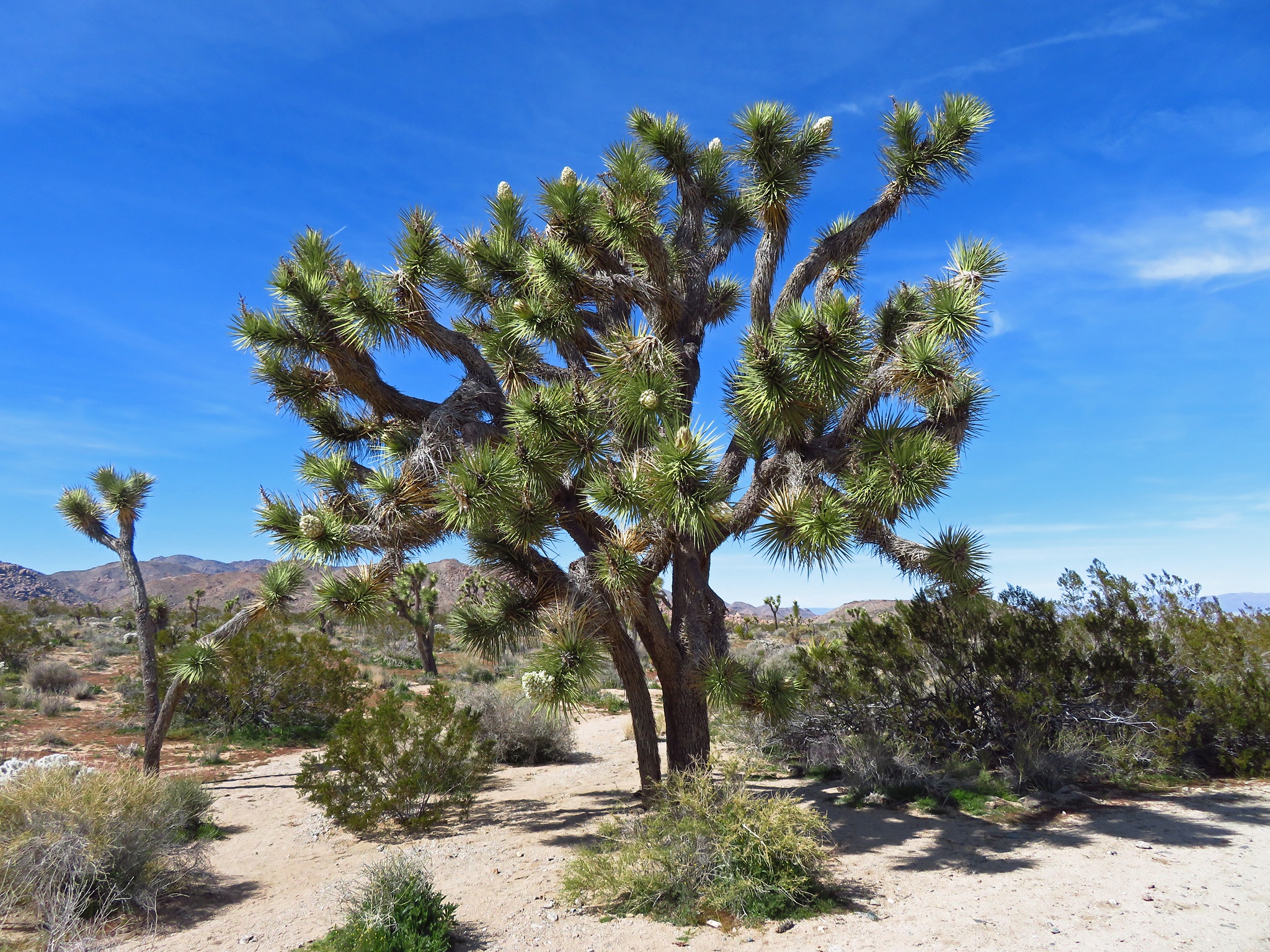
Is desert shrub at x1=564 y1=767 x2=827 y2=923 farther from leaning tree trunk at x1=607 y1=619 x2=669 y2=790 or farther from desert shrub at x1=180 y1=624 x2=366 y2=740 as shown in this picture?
desert shrub at x1=180 y1=624 x2=366 y2=740

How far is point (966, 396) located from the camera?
22.6ft

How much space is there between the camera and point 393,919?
16.4ft

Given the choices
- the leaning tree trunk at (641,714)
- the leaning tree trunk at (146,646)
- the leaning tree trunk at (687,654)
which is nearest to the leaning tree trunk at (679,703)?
the leaning tree trunk at (687,654)

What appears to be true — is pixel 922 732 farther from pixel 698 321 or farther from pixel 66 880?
pixel 66 880

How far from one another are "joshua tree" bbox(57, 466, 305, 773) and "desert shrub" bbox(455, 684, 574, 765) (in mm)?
4775

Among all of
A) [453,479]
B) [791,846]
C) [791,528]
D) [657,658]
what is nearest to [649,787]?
[657,658]

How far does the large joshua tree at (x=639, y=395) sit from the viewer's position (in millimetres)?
6195

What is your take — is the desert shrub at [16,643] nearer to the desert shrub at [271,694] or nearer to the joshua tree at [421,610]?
the desert shrub at [271,694]

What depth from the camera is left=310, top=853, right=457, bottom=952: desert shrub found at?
16.0ft

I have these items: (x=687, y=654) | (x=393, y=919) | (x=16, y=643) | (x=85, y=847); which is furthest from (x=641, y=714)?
(x=16, y=643)

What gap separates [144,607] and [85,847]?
749 cm

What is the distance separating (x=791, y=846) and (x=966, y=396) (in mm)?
4434

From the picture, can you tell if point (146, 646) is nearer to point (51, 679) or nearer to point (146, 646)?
point (146, 646)

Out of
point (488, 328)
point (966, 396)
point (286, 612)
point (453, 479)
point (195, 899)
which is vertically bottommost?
point (195, 899)
